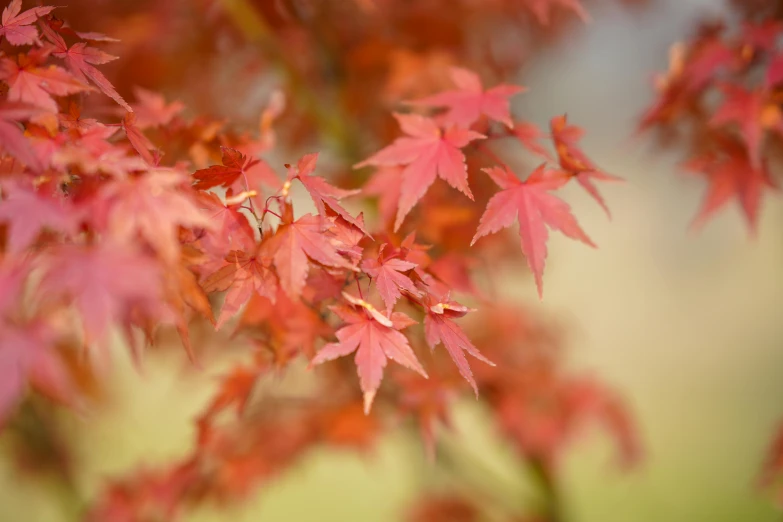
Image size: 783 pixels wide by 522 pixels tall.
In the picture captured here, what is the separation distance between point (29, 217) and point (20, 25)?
31 centimetres

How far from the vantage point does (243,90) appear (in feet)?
4.42

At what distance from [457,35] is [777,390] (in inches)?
92.4

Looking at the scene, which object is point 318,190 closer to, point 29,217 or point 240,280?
point 240,280

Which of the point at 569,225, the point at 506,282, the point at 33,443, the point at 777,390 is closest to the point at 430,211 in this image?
the point at 569,225

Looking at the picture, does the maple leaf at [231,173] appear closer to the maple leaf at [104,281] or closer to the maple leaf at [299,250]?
the maple leaf at [299,250]

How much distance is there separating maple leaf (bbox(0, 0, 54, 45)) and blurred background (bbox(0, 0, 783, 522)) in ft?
6.67

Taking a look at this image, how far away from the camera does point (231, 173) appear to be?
0.71 m

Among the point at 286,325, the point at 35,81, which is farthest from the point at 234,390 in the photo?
the point at 35,81

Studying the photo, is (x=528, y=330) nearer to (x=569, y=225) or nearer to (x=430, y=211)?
(x=430, y=211)

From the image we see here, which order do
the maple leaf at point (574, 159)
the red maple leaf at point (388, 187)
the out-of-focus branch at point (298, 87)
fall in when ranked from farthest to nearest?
1. the out-of-focus branch at point (298, 87)
2. the red maple leaf at point (388, 187)
3. the maple leaf at point (574, 159)

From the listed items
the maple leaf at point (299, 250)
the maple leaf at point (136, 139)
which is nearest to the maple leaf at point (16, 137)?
the maple leaf at point (136, 139)

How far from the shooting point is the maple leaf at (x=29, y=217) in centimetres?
46

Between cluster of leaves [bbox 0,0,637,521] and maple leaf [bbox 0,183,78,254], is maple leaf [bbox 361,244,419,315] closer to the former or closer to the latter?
cluster of leaves [bbox 0,0,637,521]

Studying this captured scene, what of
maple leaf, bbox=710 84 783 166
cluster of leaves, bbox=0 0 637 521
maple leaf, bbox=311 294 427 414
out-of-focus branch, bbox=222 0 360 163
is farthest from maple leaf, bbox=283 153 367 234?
maple leaf, bbox=710 84 783 166
